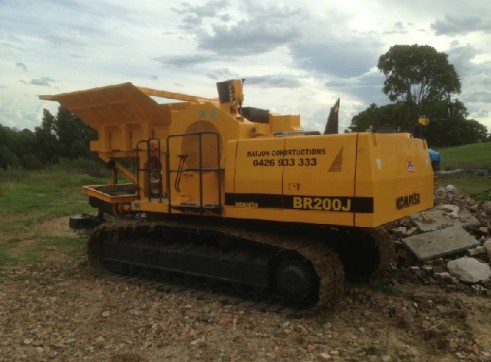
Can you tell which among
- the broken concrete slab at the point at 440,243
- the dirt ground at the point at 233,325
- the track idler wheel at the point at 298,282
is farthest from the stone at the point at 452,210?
the track idler wheel at the point at 298,282

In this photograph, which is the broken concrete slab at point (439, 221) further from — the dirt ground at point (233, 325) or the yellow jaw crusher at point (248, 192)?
the yellow jaw crusher at point (248, 192)

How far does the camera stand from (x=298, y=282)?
19.5ft

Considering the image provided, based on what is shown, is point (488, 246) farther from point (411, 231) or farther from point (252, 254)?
point (252, 254)

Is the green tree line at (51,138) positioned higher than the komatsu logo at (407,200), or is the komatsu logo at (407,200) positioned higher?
the green tree line at (51,138)

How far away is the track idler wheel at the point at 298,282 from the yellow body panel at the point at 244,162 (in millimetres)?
562

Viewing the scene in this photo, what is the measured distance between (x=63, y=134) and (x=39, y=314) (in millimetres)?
51850

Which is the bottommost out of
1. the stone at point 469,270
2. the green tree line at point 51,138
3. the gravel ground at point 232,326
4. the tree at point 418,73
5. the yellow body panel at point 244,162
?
the gravel ground at point 232,326

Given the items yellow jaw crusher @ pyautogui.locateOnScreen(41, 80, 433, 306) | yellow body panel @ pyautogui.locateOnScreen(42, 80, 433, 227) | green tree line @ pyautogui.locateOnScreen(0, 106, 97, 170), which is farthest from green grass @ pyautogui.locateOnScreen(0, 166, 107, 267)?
green tree line @ pyautogui.locateOnScreen(0, 106, 97, 170)

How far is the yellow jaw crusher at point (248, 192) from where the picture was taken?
5.68m

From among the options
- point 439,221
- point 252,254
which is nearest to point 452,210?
point 439,221

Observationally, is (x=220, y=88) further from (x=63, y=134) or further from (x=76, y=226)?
(x=63, y=134)

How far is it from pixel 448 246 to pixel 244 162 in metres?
3.53

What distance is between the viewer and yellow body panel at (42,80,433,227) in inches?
219

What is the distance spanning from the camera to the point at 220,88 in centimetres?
707
